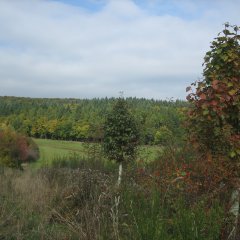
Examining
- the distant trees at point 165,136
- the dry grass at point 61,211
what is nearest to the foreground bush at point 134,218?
the dry grass at point 61,211

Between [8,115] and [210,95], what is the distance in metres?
74.4

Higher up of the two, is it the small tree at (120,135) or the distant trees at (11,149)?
the small tree at (120,135)

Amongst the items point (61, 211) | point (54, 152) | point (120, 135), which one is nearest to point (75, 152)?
point (54, 152)

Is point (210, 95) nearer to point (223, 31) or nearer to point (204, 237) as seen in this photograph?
point (223, 31)

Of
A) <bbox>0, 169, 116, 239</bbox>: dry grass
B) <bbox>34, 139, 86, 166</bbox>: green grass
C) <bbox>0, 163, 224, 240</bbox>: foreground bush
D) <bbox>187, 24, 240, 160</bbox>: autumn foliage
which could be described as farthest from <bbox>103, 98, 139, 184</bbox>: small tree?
<bbox>187, 24, 240, 160</bbox>: autumn foliage

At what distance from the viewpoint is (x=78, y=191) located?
6.73m

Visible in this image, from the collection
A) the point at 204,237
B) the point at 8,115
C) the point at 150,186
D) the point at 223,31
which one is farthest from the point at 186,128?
the point at 8,115

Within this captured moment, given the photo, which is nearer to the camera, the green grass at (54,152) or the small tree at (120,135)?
the small tree at (120,135)

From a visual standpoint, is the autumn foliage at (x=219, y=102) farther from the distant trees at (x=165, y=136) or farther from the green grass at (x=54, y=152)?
the green grass at (x=54, y=152)

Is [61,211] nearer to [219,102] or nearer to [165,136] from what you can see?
[219,102]

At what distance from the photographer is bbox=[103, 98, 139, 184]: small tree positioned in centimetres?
1631

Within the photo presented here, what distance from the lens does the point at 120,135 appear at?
648 inches

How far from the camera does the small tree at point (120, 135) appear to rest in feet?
53.5

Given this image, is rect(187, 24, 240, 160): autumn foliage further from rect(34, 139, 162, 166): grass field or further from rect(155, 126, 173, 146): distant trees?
rect(155, 126, 173, 146): distant trees
